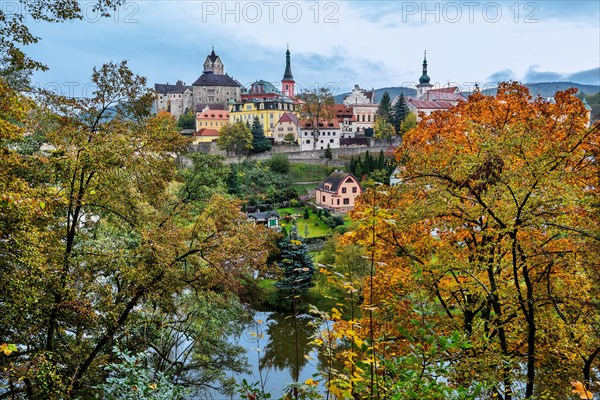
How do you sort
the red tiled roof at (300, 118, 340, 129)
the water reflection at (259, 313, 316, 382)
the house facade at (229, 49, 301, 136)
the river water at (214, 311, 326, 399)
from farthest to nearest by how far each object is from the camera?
the house facade at (229, 49, 301, 136), the red tiled roof at (300, 118, 340, 129), the water reflection at (259, 313, 316, 382), the river water at (214, 311, 326, 399)

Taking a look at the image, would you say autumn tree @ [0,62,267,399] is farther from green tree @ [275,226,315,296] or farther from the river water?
the river water

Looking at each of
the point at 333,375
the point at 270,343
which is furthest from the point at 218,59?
the point at 333,375

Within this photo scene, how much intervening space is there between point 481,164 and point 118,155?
15.6ft

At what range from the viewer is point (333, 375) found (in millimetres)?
3299

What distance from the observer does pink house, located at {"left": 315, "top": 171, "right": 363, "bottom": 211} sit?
125ft

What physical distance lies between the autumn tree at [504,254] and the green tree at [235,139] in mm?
39797

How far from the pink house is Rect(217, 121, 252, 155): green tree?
12004 millimetres

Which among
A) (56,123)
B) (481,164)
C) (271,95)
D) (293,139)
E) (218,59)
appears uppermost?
(218,59)

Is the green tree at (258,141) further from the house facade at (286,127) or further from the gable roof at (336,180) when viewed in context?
the gable roof at (336,180)

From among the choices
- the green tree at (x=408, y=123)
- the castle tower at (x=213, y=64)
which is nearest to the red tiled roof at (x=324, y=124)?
the green tree at (x=408, y=123)

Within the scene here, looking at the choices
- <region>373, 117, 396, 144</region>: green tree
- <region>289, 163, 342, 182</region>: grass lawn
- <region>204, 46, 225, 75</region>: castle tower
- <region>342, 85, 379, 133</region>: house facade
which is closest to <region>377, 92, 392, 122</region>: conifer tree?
<region>373, 117, 396, 144</region>: green tree

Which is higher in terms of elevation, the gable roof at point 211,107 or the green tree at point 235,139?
the gable roof at point 211,107

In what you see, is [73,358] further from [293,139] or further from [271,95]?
[271,95]

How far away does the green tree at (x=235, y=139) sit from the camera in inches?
1813
